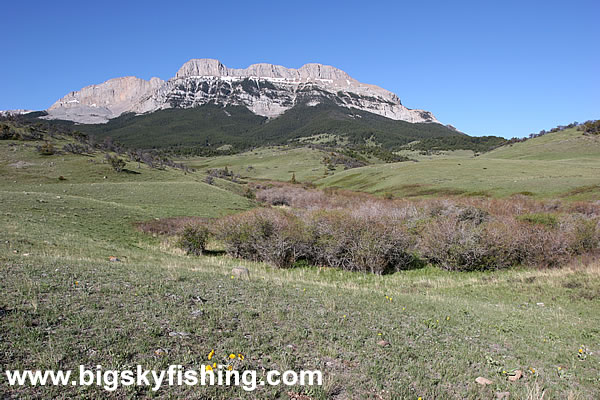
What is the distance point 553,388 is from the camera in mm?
6359

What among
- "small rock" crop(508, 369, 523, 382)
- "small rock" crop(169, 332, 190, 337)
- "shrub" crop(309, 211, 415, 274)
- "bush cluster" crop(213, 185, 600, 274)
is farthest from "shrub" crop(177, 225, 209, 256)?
"small rock" crop(508, 369, 523, 382)

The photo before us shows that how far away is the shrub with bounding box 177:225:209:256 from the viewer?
2370 cm

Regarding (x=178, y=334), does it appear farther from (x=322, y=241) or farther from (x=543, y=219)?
(x=543, y=219)

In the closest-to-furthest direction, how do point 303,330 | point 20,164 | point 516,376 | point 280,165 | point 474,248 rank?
1. point 516,376
2. point 303,330
3. point 474,248
4. point 20,164
5. point 280,165

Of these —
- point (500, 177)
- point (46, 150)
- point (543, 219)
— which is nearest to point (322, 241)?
point (543, 219)

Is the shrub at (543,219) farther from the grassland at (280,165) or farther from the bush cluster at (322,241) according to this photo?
the grassland at (280,165)

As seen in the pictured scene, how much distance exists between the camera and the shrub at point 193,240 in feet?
77.8

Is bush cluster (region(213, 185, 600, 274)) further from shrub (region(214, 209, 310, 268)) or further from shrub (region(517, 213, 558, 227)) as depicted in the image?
shrub (region(517, 213, 558, 227))

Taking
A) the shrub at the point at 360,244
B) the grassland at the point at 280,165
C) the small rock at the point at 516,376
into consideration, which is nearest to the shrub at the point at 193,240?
the shrub at the point at 360,244

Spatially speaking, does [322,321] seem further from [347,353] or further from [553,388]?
[553,388]

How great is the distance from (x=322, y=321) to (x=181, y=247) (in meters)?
18.3

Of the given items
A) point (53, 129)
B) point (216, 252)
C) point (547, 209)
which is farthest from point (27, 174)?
point (547, 209)

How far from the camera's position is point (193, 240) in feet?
77.5

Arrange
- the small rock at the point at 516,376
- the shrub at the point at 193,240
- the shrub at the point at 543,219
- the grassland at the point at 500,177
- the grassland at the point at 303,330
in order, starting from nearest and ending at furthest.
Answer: the grassland at the point at 303,330 < the small rock at the point at 516,376 < the shrub at the point at 193,240 < the shrub at the point at 543,219 < the grassland at the point at 500,177
